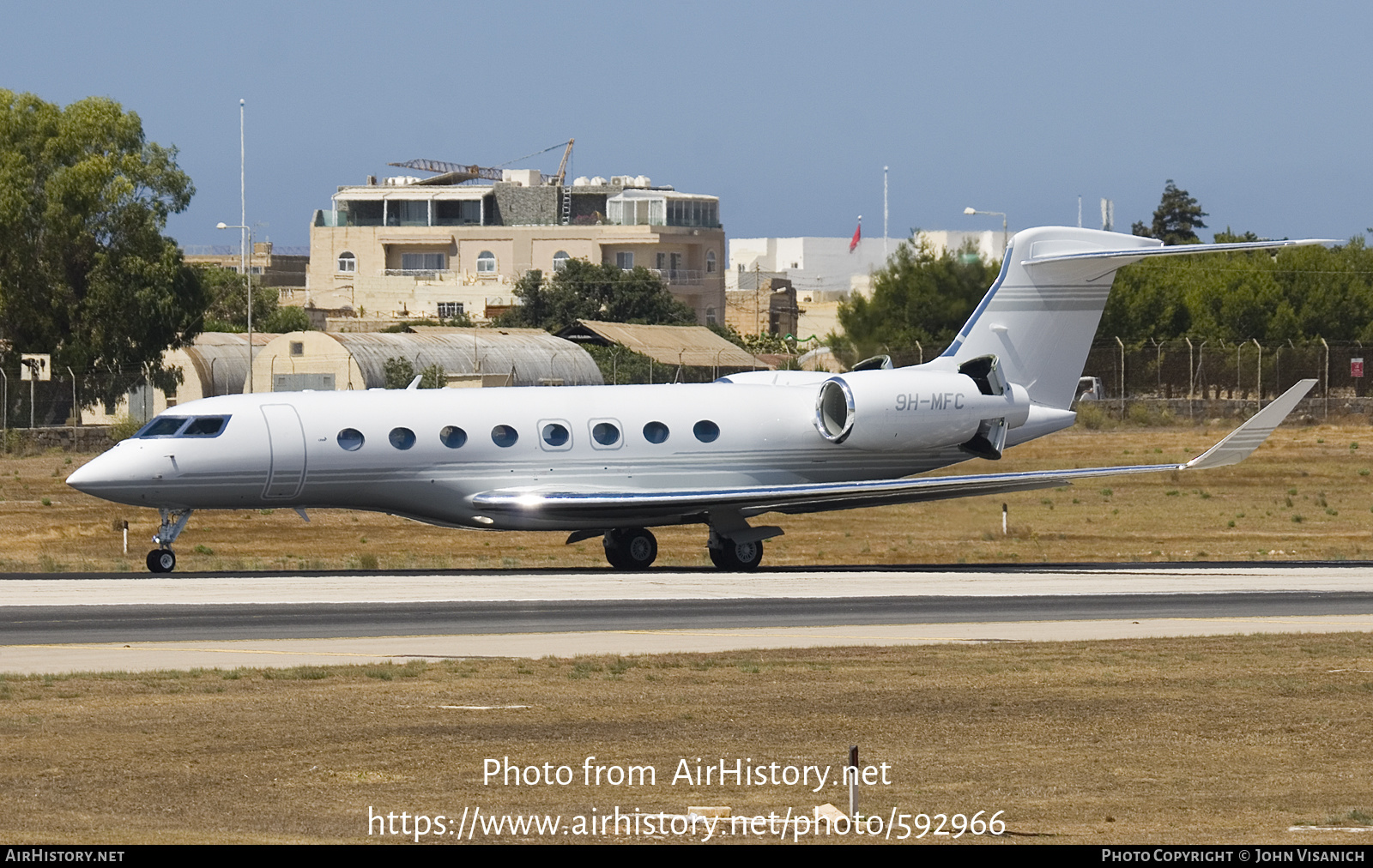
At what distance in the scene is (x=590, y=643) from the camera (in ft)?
68.2

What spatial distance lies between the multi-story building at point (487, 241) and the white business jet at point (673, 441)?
316ft

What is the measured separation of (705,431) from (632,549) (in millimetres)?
2336

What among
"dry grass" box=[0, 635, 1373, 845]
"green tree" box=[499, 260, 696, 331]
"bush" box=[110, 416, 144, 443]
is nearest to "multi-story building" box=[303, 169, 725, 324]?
"green tree" box=[499, 260, 696, 331]

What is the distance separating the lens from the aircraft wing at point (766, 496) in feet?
98.2

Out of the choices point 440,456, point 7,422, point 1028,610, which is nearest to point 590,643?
point 1028,610

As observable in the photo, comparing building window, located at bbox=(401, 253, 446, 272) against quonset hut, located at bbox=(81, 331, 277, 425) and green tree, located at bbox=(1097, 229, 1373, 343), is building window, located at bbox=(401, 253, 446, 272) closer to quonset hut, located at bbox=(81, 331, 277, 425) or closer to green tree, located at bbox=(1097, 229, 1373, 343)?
green tree, located at bbox=(1097, 229, 1373, 343)

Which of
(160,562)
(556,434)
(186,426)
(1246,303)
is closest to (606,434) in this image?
(556,434)

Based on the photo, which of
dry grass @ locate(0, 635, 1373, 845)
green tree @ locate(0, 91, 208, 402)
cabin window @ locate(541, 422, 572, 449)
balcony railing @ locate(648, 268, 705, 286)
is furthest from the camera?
balcony railing @ locate(648, 268, 705, 286)

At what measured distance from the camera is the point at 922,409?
32.0 meters

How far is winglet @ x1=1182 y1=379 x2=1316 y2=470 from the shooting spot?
2838 centimetres

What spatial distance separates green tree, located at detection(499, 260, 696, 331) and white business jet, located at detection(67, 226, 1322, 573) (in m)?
79.6

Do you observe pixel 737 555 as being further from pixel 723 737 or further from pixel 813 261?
pixel 813 261

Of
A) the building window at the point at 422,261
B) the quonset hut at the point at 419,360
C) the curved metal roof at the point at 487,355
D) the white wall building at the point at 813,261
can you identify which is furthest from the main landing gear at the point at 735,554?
the white wall building at the point at 813,261
